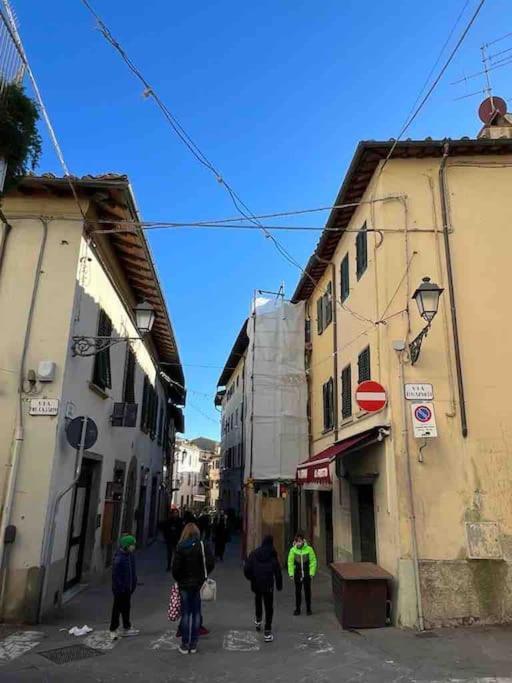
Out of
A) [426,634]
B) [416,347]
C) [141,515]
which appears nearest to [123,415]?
[416,347]

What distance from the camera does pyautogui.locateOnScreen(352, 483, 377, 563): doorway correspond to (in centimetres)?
1020

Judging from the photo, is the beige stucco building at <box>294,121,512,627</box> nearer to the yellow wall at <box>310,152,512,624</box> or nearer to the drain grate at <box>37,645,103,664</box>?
the yellow wall at <box>310,152,512,624</box>

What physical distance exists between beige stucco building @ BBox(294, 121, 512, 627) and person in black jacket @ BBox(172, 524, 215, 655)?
11.2 ft

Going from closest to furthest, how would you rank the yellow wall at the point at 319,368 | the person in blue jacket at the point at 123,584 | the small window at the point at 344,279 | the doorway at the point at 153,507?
1. the person in blue jacket at the point at 123,584
2. the small window at the point at 344,279
3. the yellow wall at the point at 319,368
4. the doorway at the point at 153,507

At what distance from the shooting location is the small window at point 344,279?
Answer: 41.5 feet

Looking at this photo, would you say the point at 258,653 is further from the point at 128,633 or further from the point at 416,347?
the point at 416,347

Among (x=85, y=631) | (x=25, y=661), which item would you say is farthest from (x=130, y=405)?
(x=25, y=661)

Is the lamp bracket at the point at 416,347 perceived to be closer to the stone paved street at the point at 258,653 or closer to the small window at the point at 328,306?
the stone paved street at the point at 258,653

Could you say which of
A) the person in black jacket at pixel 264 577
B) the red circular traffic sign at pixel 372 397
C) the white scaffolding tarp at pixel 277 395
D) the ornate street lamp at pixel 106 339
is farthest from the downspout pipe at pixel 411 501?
the white scaffolding tarp at pixel 277 395

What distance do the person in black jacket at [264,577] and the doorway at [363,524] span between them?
3.05 m

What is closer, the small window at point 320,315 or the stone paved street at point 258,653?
the stone paved street at point 258,653

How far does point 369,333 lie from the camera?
10516 millimetres

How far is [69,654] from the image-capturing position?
6336 mm

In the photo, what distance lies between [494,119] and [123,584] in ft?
40.4
